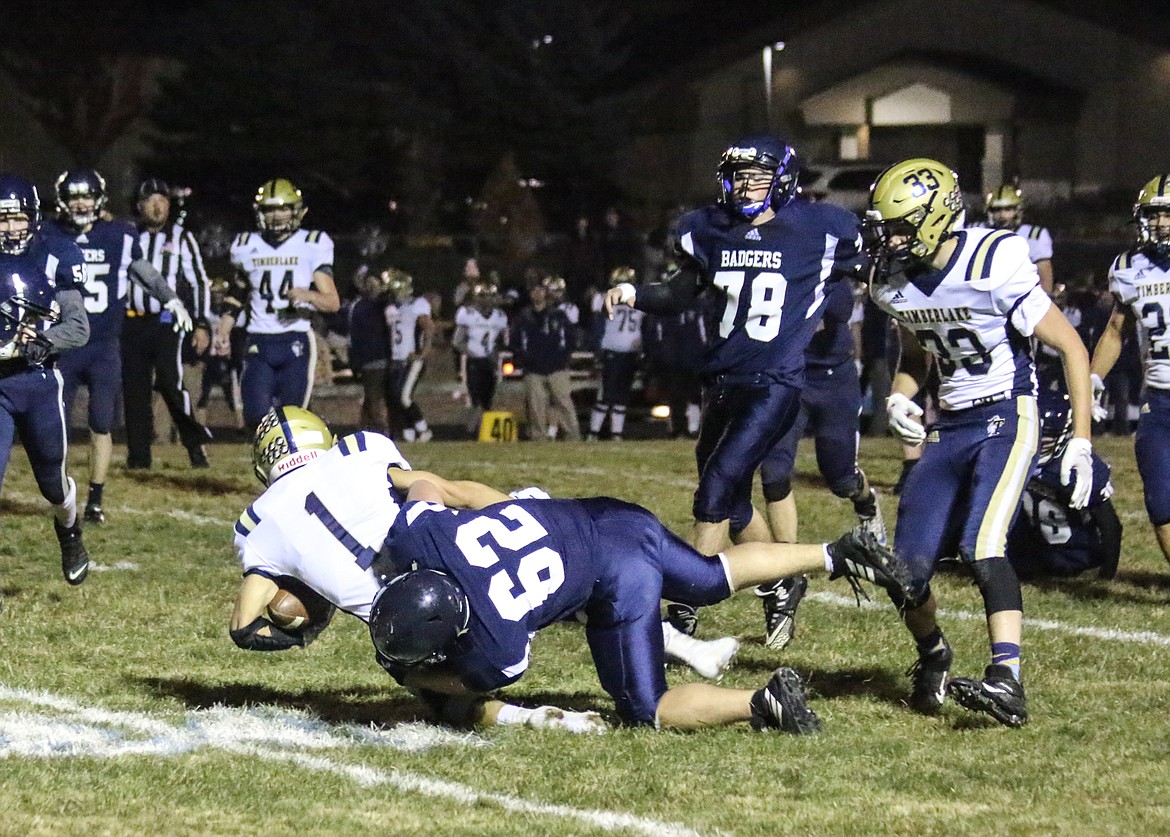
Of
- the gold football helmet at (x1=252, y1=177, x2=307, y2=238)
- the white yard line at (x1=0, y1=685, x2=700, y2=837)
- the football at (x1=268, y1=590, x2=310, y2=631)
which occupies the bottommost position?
the white yard line at (x1=0, y1=685, x2=700, y2=837)

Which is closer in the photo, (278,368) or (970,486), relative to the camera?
(970,486)

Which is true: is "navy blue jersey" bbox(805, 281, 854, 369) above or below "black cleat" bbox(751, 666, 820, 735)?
above

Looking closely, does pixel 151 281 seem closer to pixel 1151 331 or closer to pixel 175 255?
pixel 175 255

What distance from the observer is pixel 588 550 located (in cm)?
462

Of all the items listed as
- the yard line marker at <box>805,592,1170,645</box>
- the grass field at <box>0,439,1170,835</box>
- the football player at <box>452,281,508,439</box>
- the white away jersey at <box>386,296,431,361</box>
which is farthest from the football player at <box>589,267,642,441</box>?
the yard line marker at <box>805,592,1170,645</box>

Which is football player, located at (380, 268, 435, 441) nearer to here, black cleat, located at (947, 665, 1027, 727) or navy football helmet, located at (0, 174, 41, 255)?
navy football helmet, located at (0, 174, 41, 255)

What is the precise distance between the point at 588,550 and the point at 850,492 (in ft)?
9.22

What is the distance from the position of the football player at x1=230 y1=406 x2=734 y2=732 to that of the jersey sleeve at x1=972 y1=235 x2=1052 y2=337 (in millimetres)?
1351

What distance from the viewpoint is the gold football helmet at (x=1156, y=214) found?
276 inches

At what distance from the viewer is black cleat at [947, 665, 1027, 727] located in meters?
4.79

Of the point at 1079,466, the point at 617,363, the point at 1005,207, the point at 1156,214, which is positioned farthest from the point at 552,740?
the point at 617,363

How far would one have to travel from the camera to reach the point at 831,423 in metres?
7.34

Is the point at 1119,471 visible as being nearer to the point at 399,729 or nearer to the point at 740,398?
the point at 740,398

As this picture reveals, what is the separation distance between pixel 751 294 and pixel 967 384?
1.04 metres
